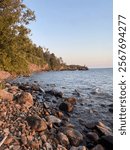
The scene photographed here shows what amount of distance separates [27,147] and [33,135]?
1260 mm

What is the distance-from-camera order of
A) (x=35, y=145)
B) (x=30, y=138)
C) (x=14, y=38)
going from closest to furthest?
(x=35, y=145), (x=30, y=138), (x=14, y=38)

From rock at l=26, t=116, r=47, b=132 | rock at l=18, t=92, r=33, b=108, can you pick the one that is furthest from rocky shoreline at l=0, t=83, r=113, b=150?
rock at l=18, t=92, r=33, b=108

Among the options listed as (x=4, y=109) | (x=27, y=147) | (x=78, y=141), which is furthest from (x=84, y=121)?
(x=27, y=147)

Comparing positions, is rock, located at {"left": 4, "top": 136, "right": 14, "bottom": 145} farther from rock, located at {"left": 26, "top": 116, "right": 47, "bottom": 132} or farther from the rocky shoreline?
rock, located at {"left": 26, "top": 116, "right": 47, "bottom": 132}

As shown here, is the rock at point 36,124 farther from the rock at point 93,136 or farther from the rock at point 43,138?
the rock at point 93,136

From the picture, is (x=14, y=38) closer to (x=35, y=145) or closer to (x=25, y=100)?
(x=25, y=100)

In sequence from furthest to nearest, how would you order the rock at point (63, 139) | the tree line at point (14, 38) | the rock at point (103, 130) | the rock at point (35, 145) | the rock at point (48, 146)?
the tree line at point (14, 38) < the rock at point (103, 130) < the rock at point (63, 139) < the rock at point (48, 146) < the rock at point (35, 145)

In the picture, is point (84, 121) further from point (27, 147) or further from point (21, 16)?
point (21, 16)

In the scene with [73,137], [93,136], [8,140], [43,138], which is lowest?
[93,136]

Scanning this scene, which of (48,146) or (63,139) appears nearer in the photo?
(48,146)

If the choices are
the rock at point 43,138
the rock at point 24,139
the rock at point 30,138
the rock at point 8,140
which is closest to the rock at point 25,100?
the rock at point 43,138

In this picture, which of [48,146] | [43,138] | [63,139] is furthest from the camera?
[63,139]

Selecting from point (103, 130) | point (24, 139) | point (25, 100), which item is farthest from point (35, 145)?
point (25, 100)

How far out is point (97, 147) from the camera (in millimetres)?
10859
